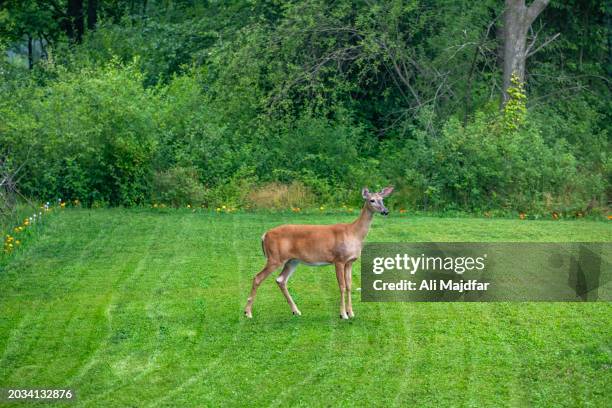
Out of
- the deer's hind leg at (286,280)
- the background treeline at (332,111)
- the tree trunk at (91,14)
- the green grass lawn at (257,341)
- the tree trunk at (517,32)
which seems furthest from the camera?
the tree trunk at (91,14)

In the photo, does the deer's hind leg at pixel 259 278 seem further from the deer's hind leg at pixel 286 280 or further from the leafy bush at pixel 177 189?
the leafy bush at pixel 177 189

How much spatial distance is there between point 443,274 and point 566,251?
262 centimetres

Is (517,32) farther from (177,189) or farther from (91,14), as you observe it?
(91,14)

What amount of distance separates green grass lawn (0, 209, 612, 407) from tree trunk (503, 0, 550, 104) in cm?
1168

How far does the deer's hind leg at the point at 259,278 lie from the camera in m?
11.9

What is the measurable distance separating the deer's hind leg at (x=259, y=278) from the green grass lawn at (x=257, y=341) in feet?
0.51

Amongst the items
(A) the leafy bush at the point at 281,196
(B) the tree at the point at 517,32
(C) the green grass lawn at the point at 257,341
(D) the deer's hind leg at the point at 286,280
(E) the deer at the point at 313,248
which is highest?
(B) the tree at the point at 517,32

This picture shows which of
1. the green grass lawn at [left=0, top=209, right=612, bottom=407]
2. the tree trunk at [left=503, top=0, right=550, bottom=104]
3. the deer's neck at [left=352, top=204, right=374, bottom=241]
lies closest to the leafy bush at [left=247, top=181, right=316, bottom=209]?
the green grass lawn at [left=0, top=209, right=612, bottom=407]

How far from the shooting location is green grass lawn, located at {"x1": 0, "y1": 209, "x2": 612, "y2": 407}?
9.30m

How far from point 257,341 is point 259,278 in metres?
1.14

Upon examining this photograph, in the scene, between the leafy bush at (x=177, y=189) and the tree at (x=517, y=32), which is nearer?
the leafy bush at (x=177, y=189)

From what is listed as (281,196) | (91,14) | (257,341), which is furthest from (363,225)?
(91,14)

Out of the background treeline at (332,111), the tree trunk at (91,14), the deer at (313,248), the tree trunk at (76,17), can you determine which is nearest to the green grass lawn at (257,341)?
the deer at (313,248)

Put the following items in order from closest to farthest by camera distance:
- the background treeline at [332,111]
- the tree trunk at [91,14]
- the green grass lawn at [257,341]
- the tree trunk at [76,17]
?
the green grass lawn at [257,341] < the background treeline at [332,111] < the tree trunk at [91,14] < the tree trunk at [76,17]
